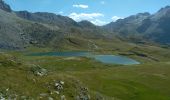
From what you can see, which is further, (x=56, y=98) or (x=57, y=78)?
(x=57, y=78)

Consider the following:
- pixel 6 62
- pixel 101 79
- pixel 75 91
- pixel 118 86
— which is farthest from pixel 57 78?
pixel 101 79

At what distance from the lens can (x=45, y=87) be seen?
118 ft

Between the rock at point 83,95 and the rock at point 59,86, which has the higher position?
the rock at point 59,86

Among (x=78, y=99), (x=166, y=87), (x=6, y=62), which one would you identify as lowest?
(x=166, y=87)

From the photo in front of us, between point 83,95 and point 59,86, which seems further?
point 83,95

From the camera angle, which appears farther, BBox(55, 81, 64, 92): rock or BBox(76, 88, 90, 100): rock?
BBox(76, 88, 90, 100): rock

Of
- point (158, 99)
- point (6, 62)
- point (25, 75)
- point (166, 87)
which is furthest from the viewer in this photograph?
point (166, 87)

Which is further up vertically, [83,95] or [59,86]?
[59,86]

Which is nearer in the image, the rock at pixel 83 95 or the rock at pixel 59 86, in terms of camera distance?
the rock at pixel 59 86

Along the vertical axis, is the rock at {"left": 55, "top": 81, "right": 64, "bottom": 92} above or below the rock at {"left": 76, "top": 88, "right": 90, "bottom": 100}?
above

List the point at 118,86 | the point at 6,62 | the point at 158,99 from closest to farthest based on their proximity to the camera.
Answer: the point at 6,62
the point at 158,99
the point at 118,86

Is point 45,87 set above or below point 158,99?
above

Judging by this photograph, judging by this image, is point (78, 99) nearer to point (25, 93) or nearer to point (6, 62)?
point (25, 93)

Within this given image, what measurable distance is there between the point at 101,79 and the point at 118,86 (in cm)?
1082
